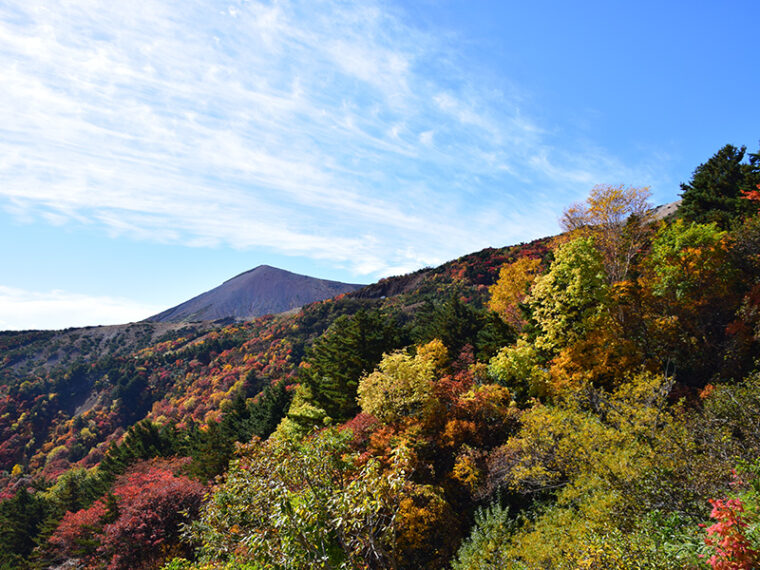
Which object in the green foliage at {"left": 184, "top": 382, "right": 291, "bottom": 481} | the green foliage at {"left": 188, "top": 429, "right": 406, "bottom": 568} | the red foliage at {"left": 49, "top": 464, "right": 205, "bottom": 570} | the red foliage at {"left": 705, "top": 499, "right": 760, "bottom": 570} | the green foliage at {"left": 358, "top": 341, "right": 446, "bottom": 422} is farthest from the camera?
the green foliage at {"left": 184, "top": 382, "right": 291, "bottom": 481}

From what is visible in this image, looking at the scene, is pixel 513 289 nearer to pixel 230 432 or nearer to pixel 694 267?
pixel 694 267

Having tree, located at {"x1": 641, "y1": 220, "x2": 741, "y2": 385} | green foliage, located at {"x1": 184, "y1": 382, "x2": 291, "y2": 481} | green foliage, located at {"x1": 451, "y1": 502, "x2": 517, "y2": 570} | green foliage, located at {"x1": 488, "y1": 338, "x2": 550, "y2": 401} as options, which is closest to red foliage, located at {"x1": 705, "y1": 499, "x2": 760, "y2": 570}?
green foliage, located at {"x1": 451, "y1": 502, "x2": 517, "y2": 570}

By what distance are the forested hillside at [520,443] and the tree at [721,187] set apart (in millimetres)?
189

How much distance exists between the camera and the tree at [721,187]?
98.9 feet

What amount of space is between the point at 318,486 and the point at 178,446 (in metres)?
44.8

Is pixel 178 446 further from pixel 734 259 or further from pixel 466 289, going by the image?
pixel 466 289

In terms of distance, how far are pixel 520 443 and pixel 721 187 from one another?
34.2 metres

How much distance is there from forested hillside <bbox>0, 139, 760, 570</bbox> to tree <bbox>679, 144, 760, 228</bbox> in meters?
0.19

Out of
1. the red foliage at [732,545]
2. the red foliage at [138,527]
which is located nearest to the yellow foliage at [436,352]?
the red foliage at [138,527]

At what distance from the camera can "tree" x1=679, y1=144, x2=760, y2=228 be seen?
98.9ft

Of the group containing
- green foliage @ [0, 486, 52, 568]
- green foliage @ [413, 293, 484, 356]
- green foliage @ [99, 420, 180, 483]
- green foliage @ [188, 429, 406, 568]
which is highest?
green foliage @ [413, 293, 484, 356]

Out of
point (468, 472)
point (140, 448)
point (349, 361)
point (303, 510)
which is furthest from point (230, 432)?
point (303, 510)

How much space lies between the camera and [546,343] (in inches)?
891

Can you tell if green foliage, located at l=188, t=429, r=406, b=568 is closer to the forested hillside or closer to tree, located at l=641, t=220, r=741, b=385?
the forested hillside
